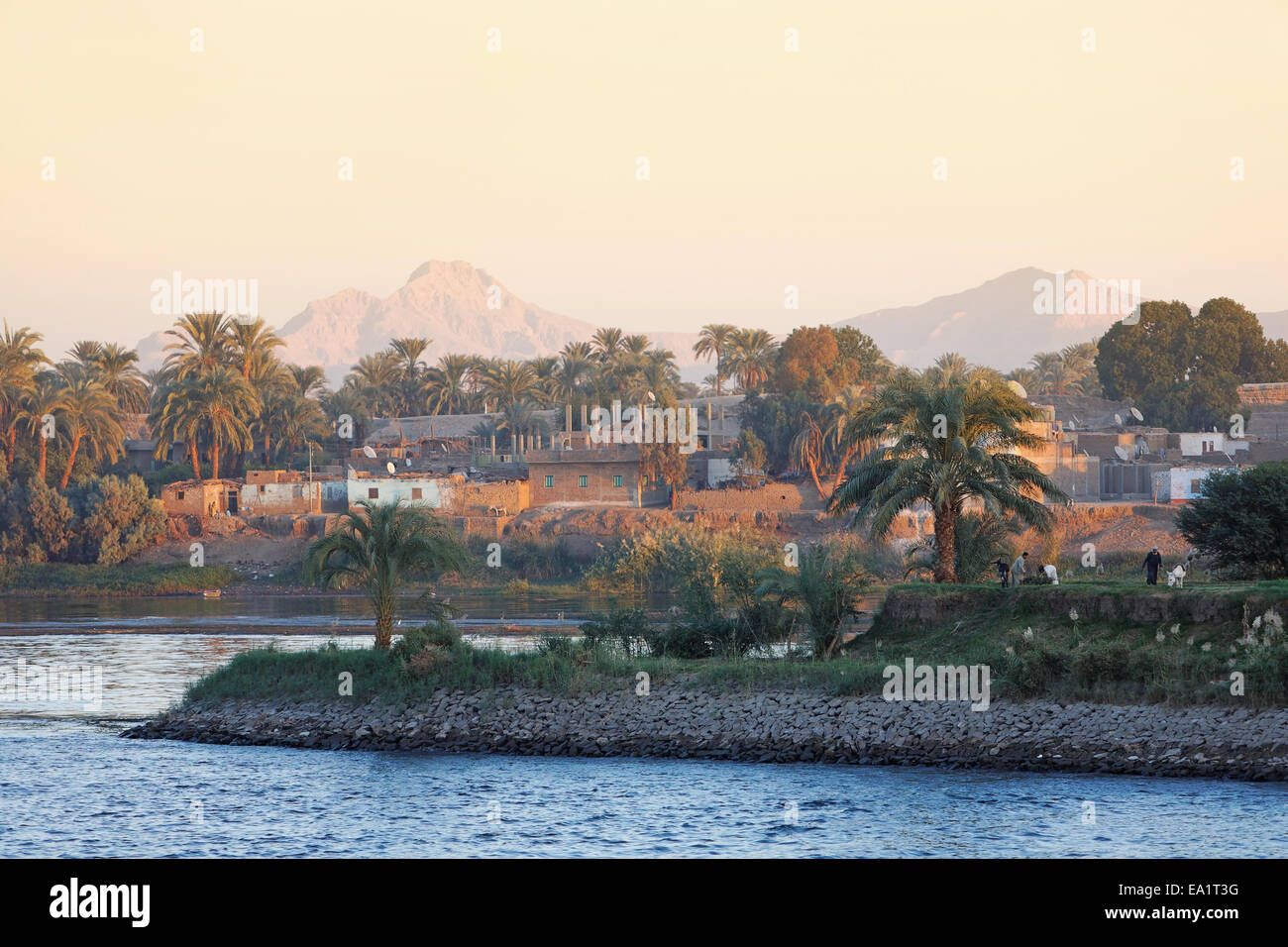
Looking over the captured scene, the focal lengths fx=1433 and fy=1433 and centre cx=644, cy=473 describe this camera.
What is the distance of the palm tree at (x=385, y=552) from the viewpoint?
3706cm

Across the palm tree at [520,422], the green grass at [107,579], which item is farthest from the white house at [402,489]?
the palm tree at [520,422]

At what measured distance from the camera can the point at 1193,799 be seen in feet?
84.9

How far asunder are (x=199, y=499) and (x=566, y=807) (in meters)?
65.3

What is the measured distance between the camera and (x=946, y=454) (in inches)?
1436

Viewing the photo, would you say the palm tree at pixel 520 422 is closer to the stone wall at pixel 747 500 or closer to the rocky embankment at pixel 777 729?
the stone wall at pixel 747 500

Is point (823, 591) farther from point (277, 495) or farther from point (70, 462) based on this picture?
point (70, 462)

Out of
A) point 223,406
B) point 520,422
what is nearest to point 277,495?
point 223,406

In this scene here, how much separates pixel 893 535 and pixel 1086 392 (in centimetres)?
6239

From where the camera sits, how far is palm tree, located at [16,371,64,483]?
8719cm

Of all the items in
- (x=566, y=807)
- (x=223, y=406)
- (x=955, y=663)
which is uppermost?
(x=223, y=406)

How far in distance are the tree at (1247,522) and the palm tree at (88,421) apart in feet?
226

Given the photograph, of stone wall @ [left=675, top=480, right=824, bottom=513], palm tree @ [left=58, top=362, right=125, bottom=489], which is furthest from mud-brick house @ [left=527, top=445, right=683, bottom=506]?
palm tree @ [left=58, top=362, right=125, bottom=489]
